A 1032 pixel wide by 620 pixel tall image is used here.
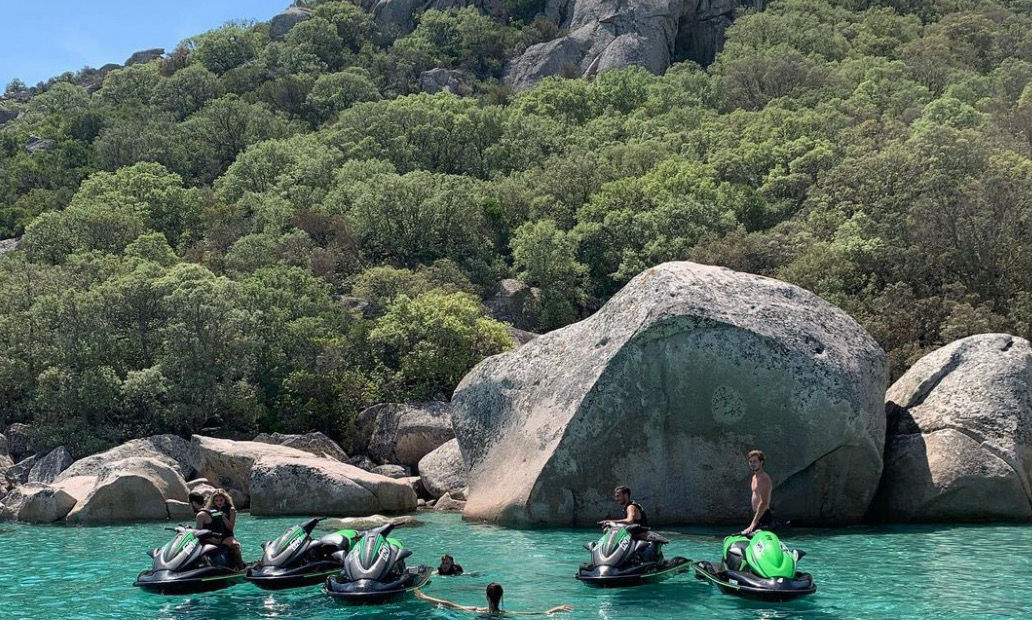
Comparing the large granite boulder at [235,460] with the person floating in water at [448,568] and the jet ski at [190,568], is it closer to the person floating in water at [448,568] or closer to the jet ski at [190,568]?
the person floating in water at [448,568]

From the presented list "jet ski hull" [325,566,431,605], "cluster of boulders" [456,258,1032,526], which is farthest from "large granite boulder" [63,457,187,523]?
"jet ski hull" [325,566,431,605]

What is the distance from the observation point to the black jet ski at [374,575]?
1648 cm

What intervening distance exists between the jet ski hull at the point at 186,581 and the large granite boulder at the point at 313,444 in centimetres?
1799

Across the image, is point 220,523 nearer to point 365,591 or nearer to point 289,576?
point 289,576

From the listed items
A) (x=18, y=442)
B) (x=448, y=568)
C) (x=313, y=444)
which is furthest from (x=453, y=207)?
(x=448, y=568)

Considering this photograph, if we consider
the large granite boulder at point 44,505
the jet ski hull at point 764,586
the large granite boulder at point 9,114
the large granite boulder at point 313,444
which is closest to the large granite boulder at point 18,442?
the large granite boulder at point 313,444

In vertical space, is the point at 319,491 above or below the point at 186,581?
above

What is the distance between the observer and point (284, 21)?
13425 centimetres

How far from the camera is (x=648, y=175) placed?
214 ft

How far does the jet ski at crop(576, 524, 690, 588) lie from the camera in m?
17.5

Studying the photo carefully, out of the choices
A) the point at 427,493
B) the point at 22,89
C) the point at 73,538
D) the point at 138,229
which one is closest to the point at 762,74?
the point at 138,229

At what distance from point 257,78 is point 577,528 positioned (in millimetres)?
99483

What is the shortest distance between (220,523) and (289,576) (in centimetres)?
163

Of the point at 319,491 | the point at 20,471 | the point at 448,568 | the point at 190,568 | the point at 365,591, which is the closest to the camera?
the point at 365,591
